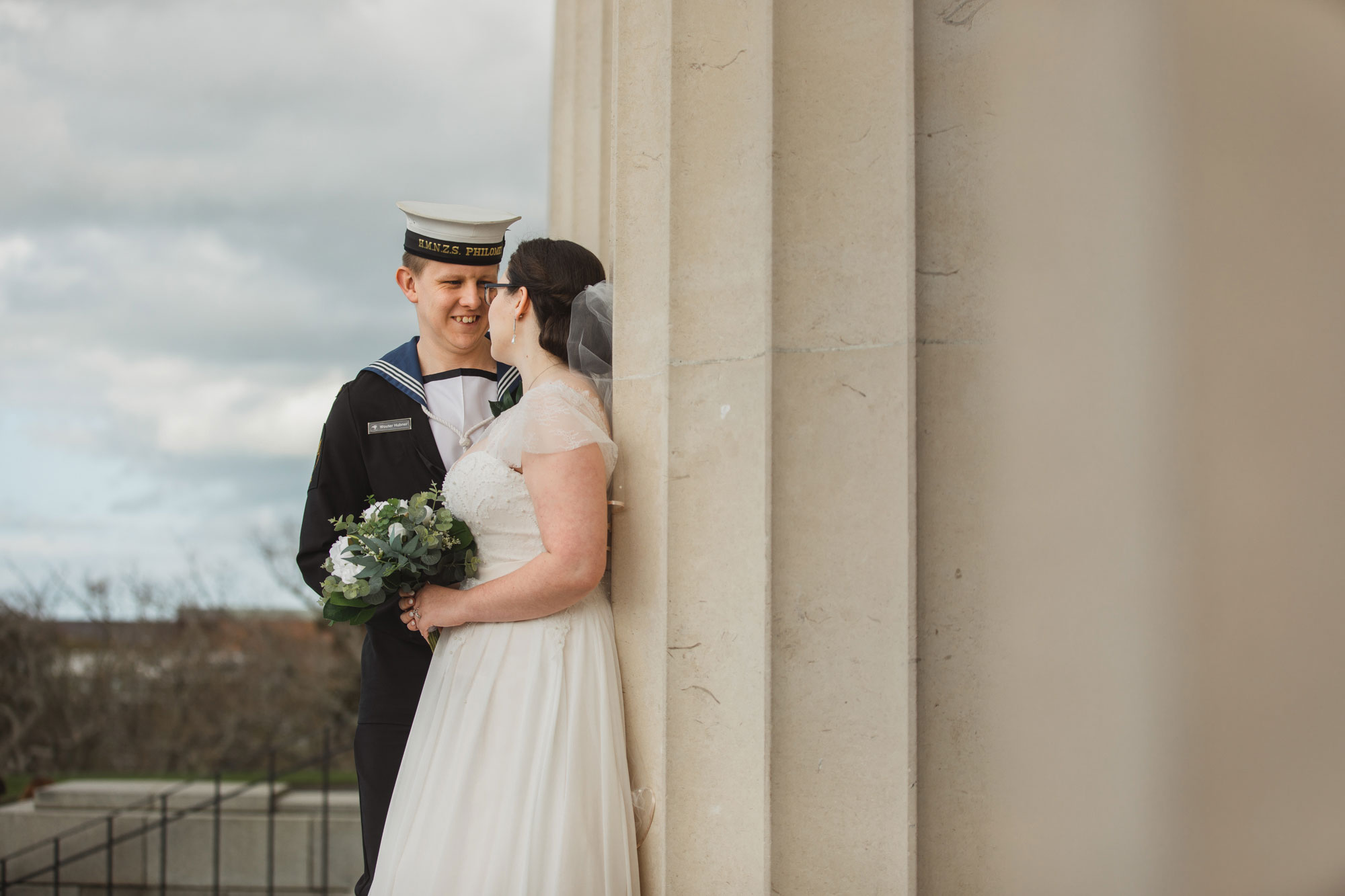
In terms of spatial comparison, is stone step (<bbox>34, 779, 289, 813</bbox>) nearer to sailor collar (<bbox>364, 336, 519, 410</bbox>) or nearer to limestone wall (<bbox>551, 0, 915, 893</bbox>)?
sailor collar (<bbox>364, 336, 519, 410</bbox>)

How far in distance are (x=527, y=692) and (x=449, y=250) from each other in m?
1.61

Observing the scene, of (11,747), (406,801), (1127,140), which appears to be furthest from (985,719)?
(11,747)

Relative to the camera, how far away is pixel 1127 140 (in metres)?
2.19

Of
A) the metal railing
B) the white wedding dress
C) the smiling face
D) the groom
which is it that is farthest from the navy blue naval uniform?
the metal railing

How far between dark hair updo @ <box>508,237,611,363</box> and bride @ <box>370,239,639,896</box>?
73mm

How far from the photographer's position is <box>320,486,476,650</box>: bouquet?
2793 mm

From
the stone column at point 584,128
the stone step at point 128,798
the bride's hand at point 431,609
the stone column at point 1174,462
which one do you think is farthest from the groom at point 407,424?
the stone step at point 128,798

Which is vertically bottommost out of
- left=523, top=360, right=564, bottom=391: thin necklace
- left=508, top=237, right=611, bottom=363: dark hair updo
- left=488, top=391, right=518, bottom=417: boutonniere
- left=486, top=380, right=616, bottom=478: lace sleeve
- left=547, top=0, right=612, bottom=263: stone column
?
left=486, top=380, right=616, bottom=478: lace sleeve

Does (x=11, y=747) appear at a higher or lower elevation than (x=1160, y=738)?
lower

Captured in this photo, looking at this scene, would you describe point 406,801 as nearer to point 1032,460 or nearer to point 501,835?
point 501,835

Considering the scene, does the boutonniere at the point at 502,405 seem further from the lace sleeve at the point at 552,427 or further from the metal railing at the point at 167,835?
the metal railing at the point at 167,835

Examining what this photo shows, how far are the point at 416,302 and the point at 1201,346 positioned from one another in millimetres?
2561

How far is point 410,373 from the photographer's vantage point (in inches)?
140

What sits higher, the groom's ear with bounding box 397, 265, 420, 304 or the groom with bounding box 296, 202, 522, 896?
the groom's ear with bounding box 397, 265, 420, 304
